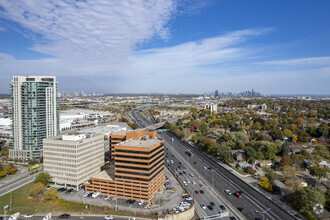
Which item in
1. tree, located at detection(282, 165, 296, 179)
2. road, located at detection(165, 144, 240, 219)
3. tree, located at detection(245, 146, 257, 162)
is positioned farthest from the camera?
tree, located at detection(245, 146, 257, 162)

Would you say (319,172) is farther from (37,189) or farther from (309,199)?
(37,189)

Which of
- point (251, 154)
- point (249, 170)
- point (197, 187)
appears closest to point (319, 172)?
point (249, 170)

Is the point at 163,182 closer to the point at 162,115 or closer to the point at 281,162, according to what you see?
the point at 281,162

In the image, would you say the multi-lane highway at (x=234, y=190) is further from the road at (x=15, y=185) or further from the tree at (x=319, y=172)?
the road at (x=15, y=185)

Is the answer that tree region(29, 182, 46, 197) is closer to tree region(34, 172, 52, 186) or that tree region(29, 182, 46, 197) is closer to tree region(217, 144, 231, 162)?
tree region(34, 172, 52, 186)

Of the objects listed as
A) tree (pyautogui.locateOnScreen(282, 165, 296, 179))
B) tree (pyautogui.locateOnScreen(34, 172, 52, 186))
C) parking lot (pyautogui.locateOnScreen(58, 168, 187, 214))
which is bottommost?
parking lot (pyautogui.locateOnScreen(58, 168, 187, 214))

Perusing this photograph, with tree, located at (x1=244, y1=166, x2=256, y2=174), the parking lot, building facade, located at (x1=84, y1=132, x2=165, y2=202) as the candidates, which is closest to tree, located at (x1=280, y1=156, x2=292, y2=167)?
tree, located at (x1=244, y1=166, x2=256, y2=174)
